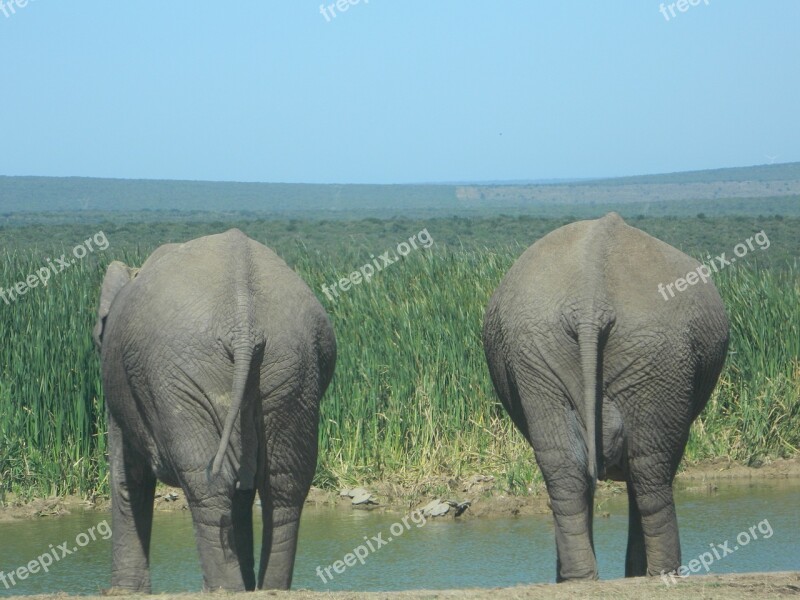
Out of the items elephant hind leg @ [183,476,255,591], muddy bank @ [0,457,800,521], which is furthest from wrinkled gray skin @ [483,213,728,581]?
muddy bank @ [0,457,800,521]

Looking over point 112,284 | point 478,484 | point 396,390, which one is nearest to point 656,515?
point 112,284

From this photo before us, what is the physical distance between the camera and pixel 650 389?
664 centimetres

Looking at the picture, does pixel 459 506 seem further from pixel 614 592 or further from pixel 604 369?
pixel 614 592

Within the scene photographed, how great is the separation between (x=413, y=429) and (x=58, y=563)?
4.19m

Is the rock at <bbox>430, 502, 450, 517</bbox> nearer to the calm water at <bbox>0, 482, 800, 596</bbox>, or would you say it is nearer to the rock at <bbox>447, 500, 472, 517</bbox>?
the rock at <bbox>447, 500, 472, 517</bbox>

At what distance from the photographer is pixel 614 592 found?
6.09 meters

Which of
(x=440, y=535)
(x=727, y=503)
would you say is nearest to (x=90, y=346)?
(x=440, y=535)

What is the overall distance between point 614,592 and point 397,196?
155356 mm

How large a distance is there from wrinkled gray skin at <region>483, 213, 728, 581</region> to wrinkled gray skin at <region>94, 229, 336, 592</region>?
3.81 ft

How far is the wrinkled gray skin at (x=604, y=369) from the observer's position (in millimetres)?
6570

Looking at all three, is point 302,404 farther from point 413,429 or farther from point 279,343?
point 413,429

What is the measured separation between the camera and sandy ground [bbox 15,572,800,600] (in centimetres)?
600

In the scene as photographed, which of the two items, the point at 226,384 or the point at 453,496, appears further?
the point at 453,496

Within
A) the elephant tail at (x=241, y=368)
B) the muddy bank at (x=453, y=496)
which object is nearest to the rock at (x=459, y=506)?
the muddy bank at (x=453, y=496)
